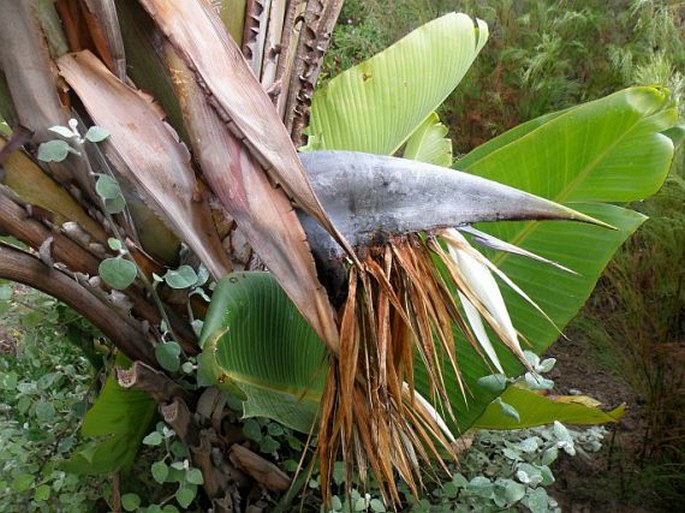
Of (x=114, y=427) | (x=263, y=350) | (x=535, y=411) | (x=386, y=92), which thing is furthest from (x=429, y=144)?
(x=114, y=427)

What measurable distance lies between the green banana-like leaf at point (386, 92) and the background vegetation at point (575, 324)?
532mm

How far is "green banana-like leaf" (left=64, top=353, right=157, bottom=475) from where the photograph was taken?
85 centimetres

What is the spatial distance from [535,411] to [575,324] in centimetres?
83

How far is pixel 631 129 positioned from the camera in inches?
37.8

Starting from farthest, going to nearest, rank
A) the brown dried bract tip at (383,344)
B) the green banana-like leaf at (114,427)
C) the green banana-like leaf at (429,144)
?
the green banana-like leaf at (429,144), the green banana-like leaf at (114,427), the brown dried bract tip at (383,344)

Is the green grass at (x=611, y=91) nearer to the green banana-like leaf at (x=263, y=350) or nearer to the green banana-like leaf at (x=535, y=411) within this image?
the green banana-like leaf at (x=535, y=411)

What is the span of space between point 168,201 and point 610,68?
2.23m

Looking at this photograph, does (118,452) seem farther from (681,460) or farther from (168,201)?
(681,460)

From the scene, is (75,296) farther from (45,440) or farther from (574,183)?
(574,183)

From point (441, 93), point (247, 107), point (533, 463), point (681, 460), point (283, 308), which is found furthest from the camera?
point (681, 460)

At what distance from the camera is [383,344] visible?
67 centimetres

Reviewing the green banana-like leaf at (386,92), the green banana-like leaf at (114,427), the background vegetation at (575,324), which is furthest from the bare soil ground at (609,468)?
the green banana-like leaf at (114,427)

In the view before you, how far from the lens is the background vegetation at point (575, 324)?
1.06 metres

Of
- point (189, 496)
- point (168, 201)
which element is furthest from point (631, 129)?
point (189, 496)
